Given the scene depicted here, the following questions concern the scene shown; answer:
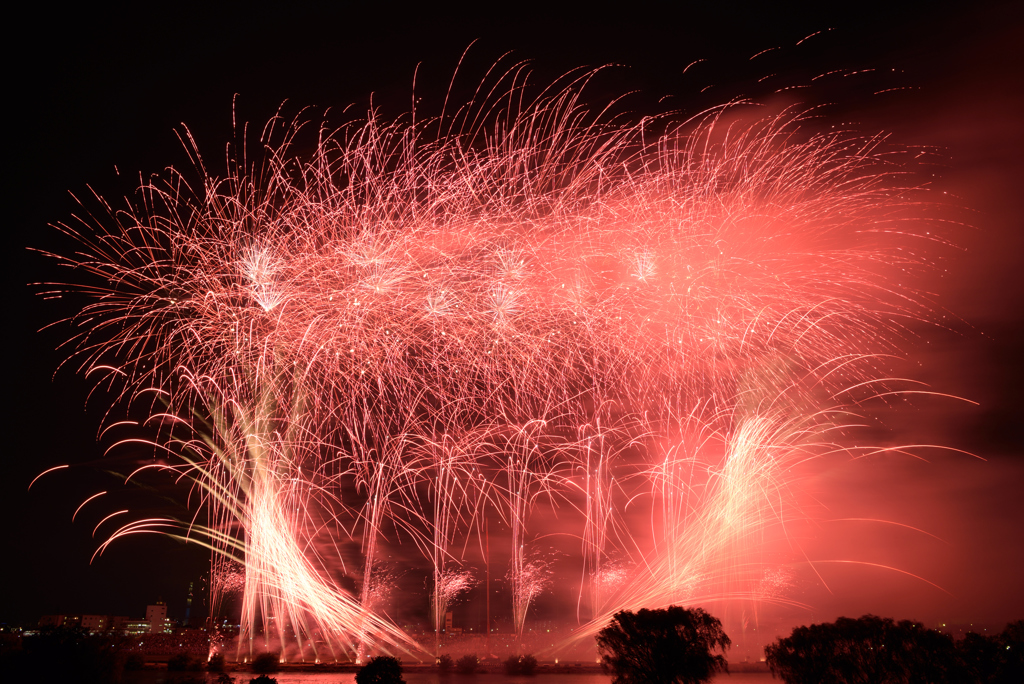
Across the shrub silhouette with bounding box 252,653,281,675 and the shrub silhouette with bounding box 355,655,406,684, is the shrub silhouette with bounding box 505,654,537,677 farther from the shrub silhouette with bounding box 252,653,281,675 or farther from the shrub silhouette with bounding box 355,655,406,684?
the shrub silhouette with bounding box 355,655,406,684

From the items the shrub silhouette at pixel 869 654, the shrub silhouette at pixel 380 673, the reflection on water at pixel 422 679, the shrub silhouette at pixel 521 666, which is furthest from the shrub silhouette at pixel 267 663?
the shrub silhouette at pixel 869 654

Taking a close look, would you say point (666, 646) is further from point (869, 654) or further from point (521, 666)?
point (521, 666)

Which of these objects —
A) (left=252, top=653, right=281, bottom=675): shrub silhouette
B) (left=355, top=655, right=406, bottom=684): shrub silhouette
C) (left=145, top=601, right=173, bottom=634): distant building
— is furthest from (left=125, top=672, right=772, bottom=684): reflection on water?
(left=145, top=601, right=173, bottom=634): distant building

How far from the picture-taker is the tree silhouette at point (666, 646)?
2980cm

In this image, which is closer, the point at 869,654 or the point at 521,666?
the point at 869,654

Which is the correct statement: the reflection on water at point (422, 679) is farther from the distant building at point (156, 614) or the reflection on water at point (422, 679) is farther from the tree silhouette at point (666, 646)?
the distant building at point (156, 614)

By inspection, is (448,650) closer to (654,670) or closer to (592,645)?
(592,645)

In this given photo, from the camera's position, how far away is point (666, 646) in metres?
30.3

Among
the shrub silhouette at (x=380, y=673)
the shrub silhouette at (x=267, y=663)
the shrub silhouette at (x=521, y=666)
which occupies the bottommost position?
the shrub silhouette at (x=521, y=666)

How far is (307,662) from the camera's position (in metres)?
56.9

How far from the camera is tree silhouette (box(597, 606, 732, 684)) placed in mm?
29797

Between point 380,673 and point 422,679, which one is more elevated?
point 380,673

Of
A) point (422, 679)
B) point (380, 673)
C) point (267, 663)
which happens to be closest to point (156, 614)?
point (267, 663)

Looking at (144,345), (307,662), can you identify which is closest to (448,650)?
(307,662)
